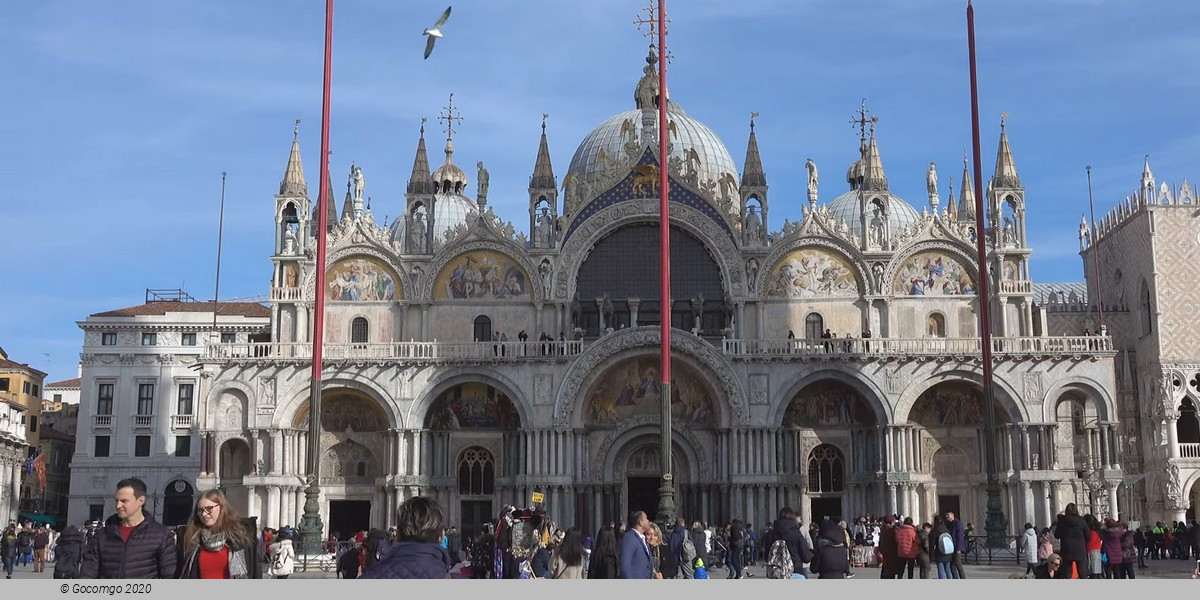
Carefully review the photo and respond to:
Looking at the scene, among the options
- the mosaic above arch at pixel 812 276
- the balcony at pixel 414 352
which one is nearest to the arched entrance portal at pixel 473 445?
the balcony at pixel 414 352

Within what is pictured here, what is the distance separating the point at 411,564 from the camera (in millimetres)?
8883

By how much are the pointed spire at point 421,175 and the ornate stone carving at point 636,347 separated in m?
9.99

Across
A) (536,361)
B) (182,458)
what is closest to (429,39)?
(536,361)

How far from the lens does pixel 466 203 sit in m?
75.2

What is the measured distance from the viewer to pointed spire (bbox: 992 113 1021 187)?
51.3m

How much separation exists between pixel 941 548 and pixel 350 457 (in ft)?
98.4

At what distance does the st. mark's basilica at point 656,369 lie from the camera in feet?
154

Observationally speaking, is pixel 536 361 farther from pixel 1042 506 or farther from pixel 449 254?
pixel 1042 506

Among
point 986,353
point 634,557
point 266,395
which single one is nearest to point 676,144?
point 266,395

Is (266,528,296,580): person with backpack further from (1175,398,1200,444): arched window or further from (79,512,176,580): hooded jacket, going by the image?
(1175,398,1200,444): arched window

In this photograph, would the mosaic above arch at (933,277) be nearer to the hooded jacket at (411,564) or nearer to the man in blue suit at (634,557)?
the man in blue suit at (634,557)

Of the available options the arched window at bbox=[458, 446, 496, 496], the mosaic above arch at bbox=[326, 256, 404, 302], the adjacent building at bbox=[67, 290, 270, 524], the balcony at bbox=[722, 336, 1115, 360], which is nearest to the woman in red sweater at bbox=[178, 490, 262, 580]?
the balcony at bbox=[722, 336, 1115, 360]

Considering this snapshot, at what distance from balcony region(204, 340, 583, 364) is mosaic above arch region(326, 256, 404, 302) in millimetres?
2853

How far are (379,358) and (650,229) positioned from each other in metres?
11.1
